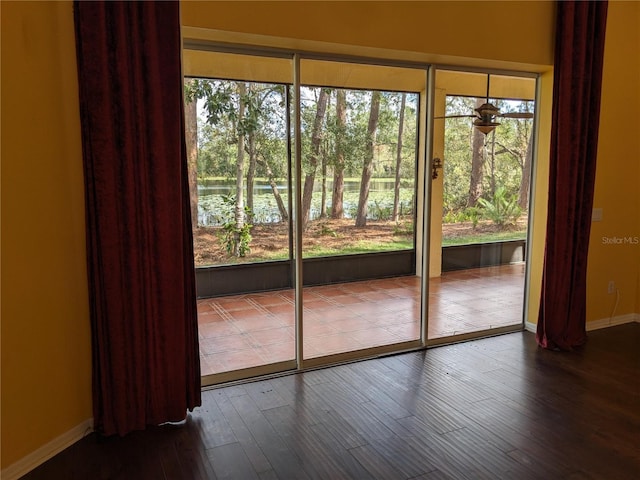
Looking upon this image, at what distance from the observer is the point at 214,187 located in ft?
10.7

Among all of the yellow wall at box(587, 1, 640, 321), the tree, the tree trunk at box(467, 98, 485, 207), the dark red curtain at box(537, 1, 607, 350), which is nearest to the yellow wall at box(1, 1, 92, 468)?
the tree

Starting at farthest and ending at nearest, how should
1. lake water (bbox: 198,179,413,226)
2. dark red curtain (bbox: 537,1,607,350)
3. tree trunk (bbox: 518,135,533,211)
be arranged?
tree trunk (bbox: 518,135,533,211) < dark red curtain (bbox: 537,1,607,350) < lake water (bbox: 198,179,413,226)

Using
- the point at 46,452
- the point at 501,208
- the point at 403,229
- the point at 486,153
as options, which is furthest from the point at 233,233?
the point at 501,208

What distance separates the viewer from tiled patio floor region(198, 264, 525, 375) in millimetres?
3574

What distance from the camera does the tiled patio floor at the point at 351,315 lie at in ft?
11.7

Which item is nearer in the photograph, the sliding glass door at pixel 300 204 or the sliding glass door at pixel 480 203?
the sliding glass door at pixel 300 204

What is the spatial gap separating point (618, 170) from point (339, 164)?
2.68 m

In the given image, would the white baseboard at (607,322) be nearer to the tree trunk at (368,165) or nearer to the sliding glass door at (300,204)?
the sliding glass door at (300,204)

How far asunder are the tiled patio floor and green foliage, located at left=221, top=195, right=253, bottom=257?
0.38 m

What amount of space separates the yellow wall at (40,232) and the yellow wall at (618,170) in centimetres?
420

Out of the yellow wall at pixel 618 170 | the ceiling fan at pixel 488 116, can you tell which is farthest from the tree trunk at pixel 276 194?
the yellow wall at pixel 618 170

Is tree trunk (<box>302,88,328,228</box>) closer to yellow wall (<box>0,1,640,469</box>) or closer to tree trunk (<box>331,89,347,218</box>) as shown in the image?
tree trunk (<box>331,89,347,218</box>)

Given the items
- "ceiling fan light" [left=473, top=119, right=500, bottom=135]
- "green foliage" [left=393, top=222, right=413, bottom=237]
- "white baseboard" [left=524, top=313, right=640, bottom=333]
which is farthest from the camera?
"white baseboard" [left=524, top=313, right=640, bottom=333]

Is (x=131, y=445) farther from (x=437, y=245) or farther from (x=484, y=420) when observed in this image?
(x=437, y=245)
